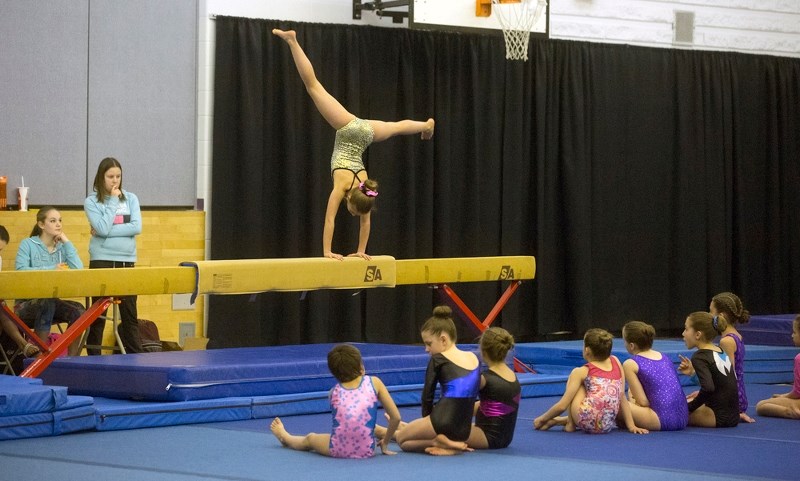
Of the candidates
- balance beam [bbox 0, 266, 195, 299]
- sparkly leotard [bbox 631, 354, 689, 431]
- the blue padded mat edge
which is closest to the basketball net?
the blue padded mat edge

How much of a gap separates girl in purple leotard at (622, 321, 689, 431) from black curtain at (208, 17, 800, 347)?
426cm

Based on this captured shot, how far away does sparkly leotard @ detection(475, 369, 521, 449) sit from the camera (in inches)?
247

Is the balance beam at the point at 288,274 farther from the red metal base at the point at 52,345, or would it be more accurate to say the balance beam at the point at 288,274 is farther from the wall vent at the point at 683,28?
the wall vent at the point at 683,28

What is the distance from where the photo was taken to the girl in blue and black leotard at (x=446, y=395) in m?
6.08

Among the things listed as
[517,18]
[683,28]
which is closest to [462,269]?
[517,18]

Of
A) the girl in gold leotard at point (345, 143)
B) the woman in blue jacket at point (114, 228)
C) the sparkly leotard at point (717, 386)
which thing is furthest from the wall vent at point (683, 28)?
the woman in blue jacket at point (114, 228)

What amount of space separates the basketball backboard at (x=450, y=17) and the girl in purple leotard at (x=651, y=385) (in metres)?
4.54

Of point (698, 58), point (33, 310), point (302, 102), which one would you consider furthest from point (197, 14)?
point (698, 58)

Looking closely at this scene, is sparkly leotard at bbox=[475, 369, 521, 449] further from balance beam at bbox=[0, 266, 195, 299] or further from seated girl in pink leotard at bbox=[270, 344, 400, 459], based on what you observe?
balance beam at bbox=[0, 266, 195, 299]

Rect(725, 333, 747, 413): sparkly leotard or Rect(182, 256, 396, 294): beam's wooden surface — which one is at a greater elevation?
Rect(182, 256, 396, 294): beam's wooden surface

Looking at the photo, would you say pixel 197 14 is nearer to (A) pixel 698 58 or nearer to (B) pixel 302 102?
(B) pixel 302 102

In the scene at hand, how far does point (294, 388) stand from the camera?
7746 mm

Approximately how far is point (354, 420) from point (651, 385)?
2063 millimetres

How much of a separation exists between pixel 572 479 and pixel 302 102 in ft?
21.0
